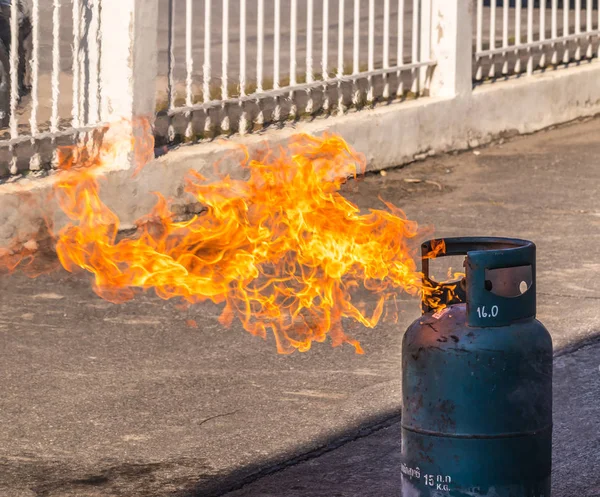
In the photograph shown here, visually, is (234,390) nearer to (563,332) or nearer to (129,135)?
(563,332)

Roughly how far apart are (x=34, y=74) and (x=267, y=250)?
6.73 feet

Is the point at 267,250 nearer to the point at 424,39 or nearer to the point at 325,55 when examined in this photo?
the point at 325,55

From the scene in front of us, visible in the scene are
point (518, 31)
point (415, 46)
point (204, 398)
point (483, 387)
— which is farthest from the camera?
point (518, 31)

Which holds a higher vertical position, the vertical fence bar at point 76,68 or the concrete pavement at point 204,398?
the vertical fence bar at point 76,68

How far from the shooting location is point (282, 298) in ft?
22.5

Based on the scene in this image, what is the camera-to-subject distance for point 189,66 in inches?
324

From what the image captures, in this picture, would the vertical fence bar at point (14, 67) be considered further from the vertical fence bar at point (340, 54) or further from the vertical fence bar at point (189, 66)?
the vertical fence bar at point (340, 54)

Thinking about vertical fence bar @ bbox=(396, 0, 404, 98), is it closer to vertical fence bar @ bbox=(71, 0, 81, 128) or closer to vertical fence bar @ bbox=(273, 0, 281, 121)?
vertical fence bar @ bbox=(273, 0, 281, 121)

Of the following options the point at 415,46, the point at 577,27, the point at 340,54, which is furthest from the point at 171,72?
the point at 577,27

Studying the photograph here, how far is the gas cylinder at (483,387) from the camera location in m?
3.56

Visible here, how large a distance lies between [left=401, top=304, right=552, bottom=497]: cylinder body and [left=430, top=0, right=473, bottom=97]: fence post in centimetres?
672

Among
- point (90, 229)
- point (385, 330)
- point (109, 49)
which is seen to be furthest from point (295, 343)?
point (109, 49)

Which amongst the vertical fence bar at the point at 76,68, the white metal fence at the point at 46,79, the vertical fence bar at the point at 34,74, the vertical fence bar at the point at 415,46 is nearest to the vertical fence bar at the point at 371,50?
the vertical fence bar at the point at 415,46

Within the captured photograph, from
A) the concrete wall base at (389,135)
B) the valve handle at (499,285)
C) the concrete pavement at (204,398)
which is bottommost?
the concrete pavement at (204,398)
